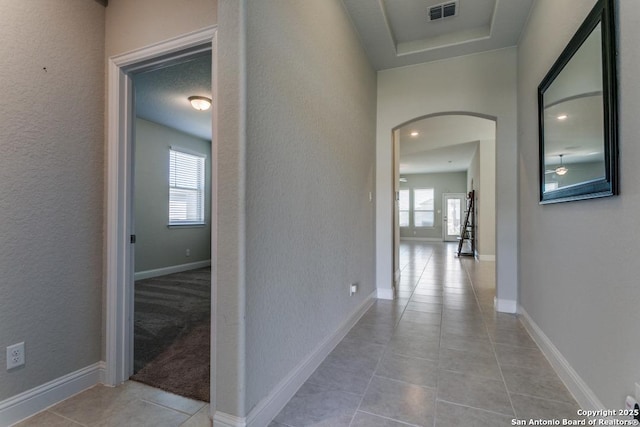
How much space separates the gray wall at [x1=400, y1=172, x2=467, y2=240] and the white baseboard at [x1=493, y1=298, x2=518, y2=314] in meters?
9.87

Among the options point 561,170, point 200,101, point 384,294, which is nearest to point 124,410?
point 384,294

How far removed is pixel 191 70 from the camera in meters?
3.36

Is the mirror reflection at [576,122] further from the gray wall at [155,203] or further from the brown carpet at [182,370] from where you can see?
the gray wall at [155,203]

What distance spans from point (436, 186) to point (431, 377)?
1165cm

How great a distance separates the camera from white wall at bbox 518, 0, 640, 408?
1.21 m

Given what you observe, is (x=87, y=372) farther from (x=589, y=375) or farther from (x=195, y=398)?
(x=589, y=375)

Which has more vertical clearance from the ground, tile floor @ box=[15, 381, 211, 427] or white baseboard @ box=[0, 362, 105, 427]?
white baseboard @ box=[0, 362, 105, 427]

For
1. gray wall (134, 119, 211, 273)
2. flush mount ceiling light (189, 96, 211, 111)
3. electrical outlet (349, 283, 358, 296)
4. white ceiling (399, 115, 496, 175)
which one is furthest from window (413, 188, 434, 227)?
electrical outlet (349, 283, 358, 296)

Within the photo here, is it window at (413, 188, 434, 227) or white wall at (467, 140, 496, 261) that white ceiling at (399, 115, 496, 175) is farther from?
window at (413, 188, 434, 227)

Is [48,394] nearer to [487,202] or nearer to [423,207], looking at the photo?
[487,202]

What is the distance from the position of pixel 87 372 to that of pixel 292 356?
1.21 meters

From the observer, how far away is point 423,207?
12.9 meters

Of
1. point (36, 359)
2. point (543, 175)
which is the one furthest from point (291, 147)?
point (543, 175)

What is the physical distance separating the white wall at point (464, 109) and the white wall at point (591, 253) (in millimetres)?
513
